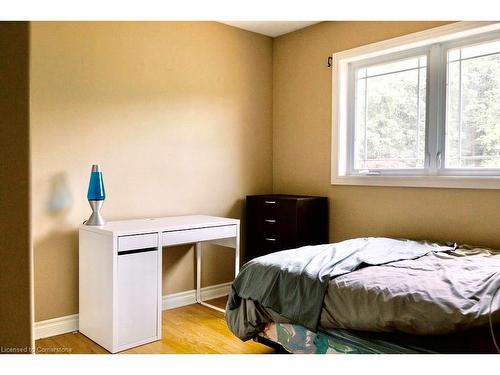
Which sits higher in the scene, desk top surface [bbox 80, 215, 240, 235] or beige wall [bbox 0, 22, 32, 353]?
beige wall [bbox 0, 22, 32, 353]

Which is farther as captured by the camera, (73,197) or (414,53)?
(414,53)

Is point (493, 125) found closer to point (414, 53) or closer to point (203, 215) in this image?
point (414, 53)

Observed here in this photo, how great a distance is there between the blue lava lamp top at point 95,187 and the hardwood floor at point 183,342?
2.99 ft

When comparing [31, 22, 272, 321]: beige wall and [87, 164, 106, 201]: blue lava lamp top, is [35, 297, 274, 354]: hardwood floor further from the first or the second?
[87, 164, 106, 201]: blue lava lamp top

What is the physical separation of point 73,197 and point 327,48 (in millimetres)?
2381

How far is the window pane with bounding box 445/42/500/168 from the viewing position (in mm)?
2742

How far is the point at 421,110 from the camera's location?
3080mm

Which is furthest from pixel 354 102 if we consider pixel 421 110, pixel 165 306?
pixel 165 306

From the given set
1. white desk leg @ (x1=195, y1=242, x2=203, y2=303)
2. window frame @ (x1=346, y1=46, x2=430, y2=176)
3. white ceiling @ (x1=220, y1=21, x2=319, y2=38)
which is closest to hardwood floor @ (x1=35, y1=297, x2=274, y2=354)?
white desk leg @ (x1=195, y1=242, x2=203, y2=303)

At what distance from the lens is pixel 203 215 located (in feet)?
11.4

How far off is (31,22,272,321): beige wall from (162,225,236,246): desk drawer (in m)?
0.52

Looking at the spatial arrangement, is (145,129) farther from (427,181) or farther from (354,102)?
(427,181)

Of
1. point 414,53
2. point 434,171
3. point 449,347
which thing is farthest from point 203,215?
point 449,347

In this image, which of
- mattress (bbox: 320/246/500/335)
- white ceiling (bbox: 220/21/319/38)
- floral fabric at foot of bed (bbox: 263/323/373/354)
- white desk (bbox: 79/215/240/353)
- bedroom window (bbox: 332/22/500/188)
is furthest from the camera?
white ceiling (bbox: 220/21/319/38)
